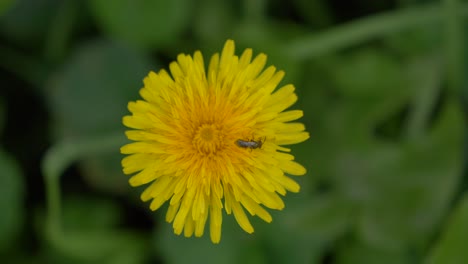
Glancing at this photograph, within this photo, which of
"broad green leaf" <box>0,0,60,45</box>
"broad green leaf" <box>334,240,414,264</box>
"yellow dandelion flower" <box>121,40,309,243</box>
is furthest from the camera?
"broad green leaf" <box>0,0,60,45</box>

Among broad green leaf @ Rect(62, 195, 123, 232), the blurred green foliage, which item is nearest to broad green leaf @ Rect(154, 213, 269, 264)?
the blurred green foliage

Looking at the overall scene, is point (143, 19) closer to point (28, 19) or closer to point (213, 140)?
point (28, 19)

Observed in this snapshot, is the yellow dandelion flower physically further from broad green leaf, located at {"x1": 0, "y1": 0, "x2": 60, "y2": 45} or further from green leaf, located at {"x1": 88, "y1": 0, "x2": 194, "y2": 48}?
broad green leaf, located at {"x1": 0, "y1": 0, "x2": 60, "y2": 45}

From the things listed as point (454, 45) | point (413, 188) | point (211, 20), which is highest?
point (211, 20)

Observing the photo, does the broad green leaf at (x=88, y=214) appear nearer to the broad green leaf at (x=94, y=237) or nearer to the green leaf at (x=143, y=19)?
the broad green leaf at (x=94, y=237)

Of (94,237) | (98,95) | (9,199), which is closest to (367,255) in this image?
(94,237)

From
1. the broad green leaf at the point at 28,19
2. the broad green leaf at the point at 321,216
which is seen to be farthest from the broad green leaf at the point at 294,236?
the broad green leaf at the point at 28,19

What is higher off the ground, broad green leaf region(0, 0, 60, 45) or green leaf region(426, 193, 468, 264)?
broad green leaf region(0, 0, 60, 45)
